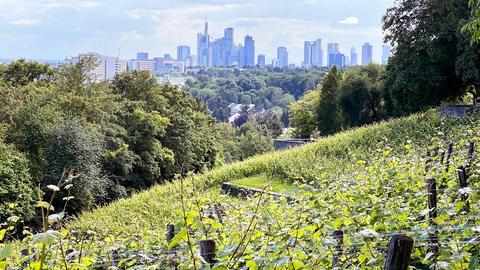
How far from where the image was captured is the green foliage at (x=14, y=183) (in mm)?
14938

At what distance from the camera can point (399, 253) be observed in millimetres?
1392

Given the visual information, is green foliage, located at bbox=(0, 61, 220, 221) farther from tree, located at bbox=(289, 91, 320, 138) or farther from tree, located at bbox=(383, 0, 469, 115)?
tree, located at bbox=(383, 0, 469, 115)

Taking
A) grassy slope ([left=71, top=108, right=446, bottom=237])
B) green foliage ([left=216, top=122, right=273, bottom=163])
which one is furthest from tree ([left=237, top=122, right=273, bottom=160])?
grassy slope ([left=71, top=108, right=446, bottom=237])

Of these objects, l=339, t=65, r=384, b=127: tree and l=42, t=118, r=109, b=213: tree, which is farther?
l=339, t=65, r=384, b=127: tree

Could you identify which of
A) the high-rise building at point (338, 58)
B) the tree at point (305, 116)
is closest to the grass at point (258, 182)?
the tree at point (305, 116)

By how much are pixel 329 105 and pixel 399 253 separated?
27222 millimetres

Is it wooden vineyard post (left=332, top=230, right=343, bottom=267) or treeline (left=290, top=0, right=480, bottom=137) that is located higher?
treeline (left=290, top=0, right=480, bottom=137)

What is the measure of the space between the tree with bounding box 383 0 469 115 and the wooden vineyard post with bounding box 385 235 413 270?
1552 centimetres

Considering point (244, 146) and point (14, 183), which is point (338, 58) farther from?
point (14, 183)

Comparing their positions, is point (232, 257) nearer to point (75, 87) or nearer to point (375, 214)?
point (375, 214)

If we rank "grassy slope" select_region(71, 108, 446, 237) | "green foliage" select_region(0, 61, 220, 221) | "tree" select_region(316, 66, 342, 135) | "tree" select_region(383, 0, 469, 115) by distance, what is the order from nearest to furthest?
"grassy slope" select_region(71, 108, 446, 237), "tree" select_region(383, 0, 469, 115), "green foliage" select_region(0, 61, 220, 221), "tree" select_region(316, 66, 342, 135)

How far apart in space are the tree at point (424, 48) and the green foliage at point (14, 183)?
38.7ft

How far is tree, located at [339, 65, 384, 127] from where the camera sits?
2452 cm

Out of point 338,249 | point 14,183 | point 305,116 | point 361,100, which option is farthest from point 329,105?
point 338,249
